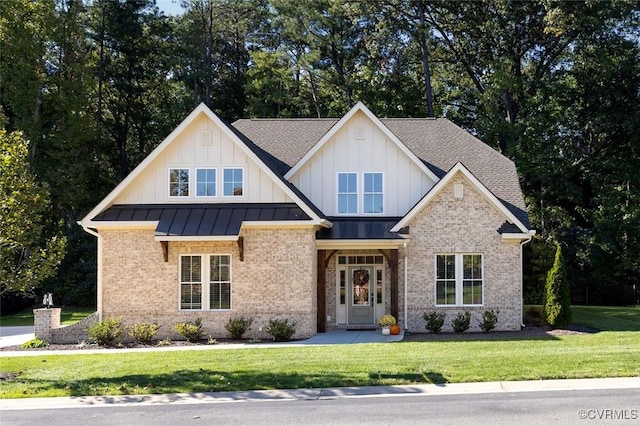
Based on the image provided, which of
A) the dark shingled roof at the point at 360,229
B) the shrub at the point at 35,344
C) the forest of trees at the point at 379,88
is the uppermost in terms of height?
the forest of trees at the point at 379,88

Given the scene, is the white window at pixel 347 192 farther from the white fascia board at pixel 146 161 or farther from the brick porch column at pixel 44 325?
the brick porch column at pixel 44 325

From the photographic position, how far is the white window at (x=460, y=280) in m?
22.7

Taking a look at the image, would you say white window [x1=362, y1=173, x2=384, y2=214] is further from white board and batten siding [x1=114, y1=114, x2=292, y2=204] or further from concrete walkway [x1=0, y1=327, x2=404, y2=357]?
concrete walkway [x1=0, y1=327, x2=404, y2=357]

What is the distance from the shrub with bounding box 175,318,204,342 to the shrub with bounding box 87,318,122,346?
1.79 meters

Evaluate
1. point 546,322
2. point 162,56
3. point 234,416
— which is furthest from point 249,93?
point 234,416

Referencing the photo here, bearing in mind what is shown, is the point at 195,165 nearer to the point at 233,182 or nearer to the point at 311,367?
the point at 233,182

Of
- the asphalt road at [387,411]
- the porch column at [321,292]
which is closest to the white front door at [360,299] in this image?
the porch column at [321,292]

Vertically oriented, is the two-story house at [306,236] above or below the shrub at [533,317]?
above

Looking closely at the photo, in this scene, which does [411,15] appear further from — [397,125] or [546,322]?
[546,322]

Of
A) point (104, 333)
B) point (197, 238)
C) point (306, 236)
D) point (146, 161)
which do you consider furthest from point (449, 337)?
point (146, 161)

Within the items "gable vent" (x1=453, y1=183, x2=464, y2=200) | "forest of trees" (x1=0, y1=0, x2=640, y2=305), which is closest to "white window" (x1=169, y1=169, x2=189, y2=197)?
"gable vent" (x1=453, y1=183, x2=464, y2=200)

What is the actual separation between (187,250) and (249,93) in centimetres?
2716

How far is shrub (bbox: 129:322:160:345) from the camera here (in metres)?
20.7

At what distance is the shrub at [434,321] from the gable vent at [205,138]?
8.94 metres
